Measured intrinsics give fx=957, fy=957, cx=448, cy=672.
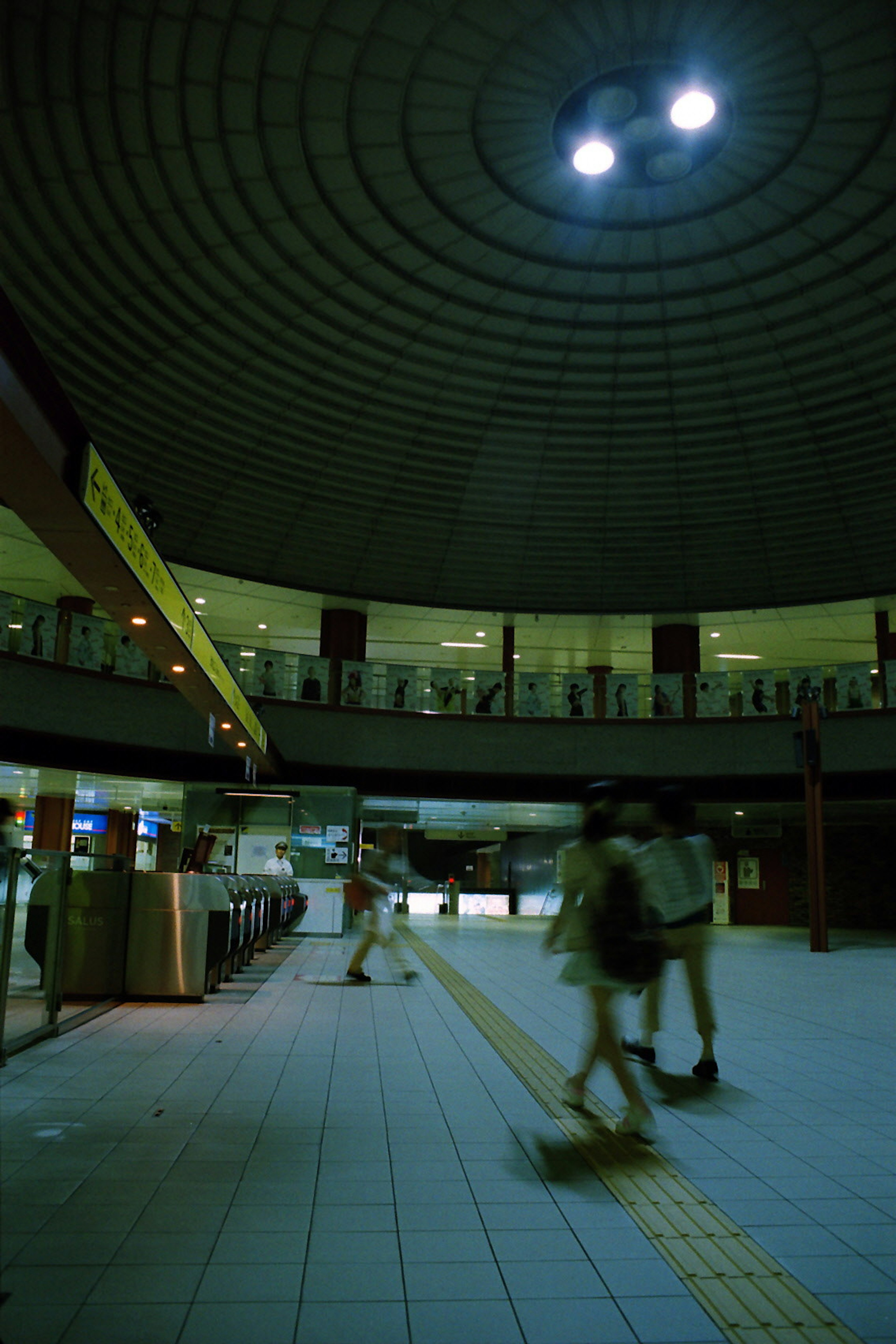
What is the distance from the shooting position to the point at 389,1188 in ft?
11.7

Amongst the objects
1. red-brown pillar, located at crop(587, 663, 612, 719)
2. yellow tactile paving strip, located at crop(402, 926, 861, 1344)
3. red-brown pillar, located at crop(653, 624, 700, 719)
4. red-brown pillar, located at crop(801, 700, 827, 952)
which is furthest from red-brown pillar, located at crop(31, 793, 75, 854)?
yellow tactile paving strip, located at crop(402, 926, 861, 1344)

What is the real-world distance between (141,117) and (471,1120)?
10767 millimetres

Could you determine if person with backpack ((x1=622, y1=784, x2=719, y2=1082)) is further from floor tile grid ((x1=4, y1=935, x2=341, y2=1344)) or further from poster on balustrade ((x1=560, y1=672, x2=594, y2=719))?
poster on balustrade ((x1=560, y1=672, x2=594, y2=719))

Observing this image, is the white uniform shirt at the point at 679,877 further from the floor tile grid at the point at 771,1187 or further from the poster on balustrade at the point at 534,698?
the poster on balustrade at the point at 534,698

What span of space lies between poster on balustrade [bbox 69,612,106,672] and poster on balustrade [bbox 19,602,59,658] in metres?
0.33

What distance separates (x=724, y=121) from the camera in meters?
11.6

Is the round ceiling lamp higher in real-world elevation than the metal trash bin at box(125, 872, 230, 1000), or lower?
higher

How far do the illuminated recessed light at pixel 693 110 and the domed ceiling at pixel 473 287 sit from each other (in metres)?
0.20

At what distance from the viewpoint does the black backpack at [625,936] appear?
427 cm

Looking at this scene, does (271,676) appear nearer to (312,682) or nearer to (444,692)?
(312,682)

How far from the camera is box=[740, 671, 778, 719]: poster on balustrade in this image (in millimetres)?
19812

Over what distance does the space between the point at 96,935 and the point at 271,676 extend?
1178 cm

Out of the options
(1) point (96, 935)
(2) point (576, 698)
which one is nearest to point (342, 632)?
(2) point (576, 698)

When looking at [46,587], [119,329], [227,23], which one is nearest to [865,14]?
[227,23]
